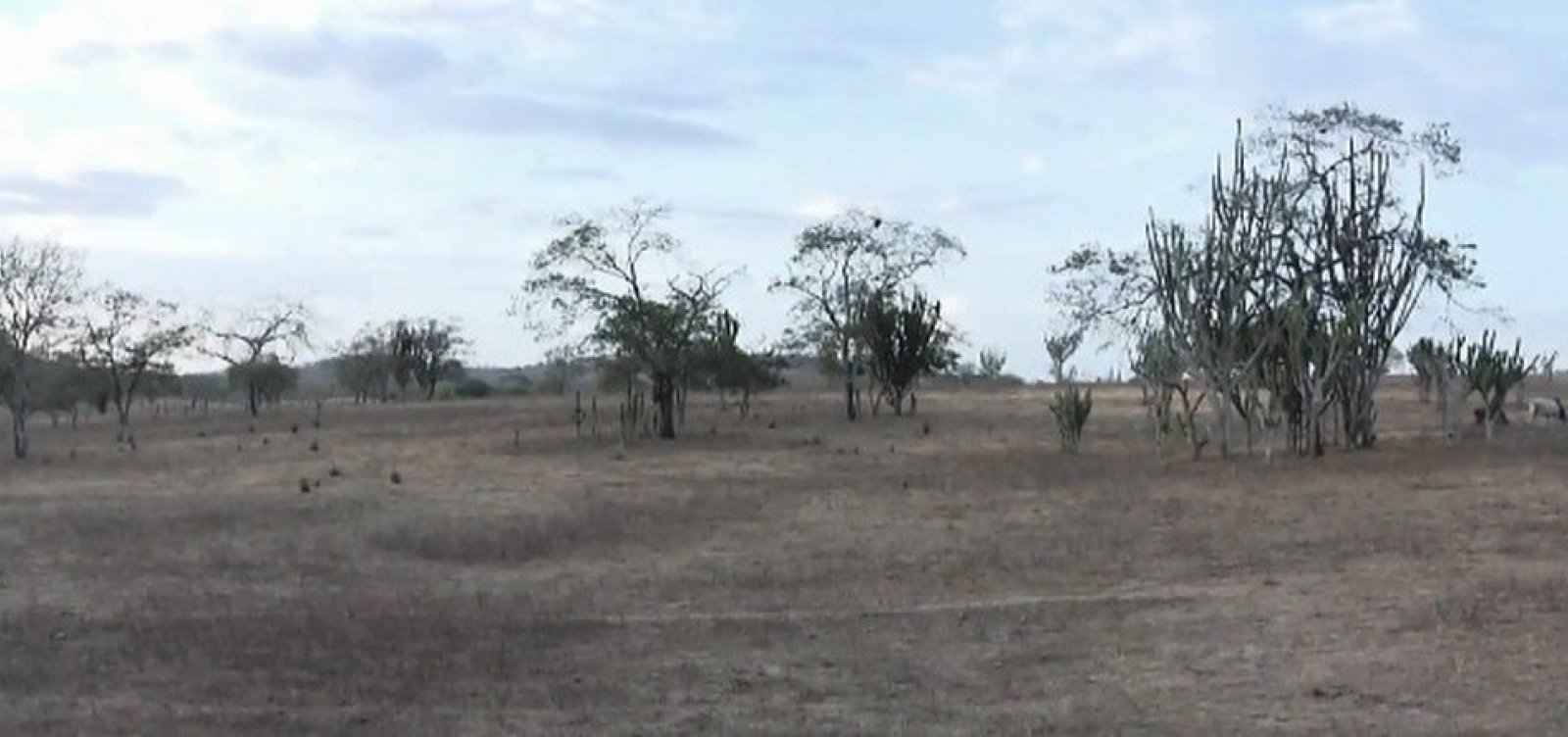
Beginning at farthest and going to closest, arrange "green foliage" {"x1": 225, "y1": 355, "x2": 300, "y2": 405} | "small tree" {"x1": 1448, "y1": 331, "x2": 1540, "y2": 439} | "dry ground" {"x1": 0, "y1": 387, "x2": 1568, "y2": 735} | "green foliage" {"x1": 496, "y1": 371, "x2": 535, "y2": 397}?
"green foliage" {"x1": 496, "y1": 371, "x2": 535, "y2": 397} < "green foliage" {"x1": 225, "y1": 355, "x2": 300, "y2": 405} < "small tree" {"x1": 1448, "y1": 331, "x2": 1540, "y2": 439} < "dry ground" {"x1": 0, "y1": 387, "x2": 1568, "y2": 735}

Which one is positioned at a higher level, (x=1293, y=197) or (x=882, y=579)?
(x=1293, y=197)

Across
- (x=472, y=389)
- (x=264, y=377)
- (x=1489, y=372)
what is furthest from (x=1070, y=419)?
(x=472, y=389)

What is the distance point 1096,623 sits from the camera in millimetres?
15539

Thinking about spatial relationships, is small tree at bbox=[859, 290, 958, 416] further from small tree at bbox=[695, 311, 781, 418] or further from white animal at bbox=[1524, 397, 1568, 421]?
white animal at bbox=[1524, 397, 1568, 421]

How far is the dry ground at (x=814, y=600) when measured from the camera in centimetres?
1205

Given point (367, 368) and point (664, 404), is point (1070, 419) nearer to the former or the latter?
point (664, 404)

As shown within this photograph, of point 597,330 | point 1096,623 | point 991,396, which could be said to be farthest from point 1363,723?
point 991,396

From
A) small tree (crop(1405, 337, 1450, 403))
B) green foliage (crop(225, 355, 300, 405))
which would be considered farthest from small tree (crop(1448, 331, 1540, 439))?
green foliage (crop(225, 355, 300, 405))

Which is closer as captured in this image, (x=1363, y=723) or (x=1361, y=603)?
(x=1363, y=723)

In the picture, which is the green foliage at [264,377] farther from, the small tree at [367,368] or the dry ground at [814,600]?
the dry ground at [814,600]

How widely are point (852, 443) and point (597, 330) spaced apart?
26.4 ft

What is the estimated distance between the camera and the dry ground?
39.5 ft

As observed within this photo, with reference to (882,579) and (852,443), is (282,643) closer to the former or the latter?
(882,579)

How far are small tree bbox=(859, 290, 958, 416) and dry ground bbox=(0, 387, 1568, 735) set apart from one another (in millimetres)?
18200
